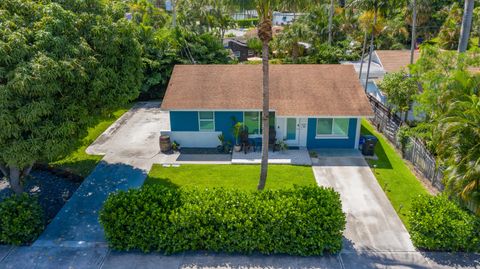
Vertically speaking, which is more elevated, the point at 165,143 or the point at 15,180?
the point at 15,180

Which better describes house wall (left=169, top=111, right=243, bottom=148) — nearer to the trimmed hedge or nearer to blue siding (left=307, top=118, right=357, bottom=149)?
blue siding (left=307, top=118, right=357, bottom=149)

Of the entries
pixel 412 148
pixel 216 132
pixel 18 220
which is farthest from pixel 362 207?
pixel 18 220

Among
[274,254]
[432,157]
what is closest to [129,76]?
[274,254]

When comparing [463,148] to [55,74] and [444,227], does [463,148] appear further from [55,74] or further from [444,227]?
[55,74]

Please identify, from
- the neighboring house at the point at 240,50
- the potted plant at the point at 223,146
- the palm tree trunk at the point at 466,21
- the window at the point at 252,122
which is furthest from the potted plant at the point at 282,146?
the neighboring house at the point at 240,50

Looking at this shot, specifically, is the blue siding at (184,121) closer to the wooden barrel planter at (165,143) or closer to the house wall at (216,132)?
the house wall at (216,132)
